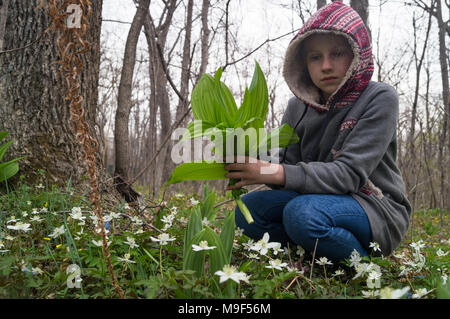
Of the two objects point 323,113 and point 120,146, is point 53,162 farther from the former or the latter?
point 323,113

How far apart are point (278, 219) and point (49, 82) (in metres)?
1.83

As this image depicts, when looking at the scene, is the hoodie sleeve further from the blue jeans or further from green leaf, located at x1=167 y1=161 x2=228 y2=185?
green leaf, located at x1=167 y1=161 x2=228 y2=185

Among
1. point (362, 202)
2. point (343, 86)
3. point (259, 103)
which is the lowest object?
point (362, 202)

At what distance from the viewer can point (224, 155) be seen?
3.93 feet

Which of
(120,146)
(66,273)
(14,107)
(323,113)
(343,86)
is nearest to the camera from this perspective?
(66,273)

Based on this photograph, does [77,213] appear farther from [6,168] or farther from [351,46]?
[351,46]

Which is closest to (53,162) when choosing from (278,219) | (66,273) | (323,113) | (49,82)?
(49,82)

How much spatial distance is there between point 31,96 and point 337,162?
6.72 ft

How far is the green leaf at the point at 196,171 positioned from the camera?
111 centimetres

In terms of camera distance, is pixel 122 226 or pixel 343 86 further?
pixel 122 226

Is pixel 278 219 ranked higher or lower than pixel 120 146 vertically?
lower
